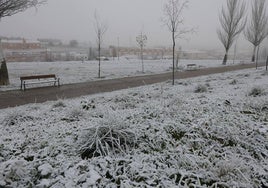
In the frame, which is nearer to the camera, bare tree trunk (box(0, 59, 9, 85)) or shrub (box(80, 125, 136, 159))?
shrub (box(80, 125, 136, 159))

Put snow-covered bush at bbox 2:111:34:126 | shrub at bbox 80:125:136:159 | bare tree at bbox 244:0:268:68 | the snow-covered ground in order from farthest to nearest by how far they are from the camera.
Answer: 1. bare tree at bbox 244:0:268:68
2. the snow-covered ground
3. snow-covered bush at bbox 2:111:34:126
4. shrub at bbox 80:125:136:159

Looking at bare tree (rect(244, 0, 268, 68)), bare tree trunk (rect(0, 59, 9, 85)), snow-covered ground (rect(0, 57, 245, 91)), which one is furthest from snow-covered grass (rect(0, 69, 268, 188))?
bare tree (rect(244, 0, 268, 68))

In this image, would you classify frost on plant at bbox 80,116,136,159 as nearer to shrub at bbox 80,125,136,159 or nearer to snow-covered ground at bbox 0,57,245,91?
shrub at bbox 80,125,136,159

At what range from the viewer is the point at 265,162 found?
3176 mm

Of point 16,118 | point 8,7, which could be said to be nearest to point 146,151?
point 16,118

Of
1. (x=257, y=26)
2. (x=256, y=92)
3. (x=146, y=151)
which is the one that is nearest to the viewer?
(x=146, y=151)

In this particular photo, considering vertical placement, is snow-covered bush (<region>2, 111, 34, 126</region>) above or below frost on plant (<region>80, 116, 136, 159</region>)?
below

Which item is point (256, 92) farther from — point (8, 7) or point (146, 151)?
point (8, 7)

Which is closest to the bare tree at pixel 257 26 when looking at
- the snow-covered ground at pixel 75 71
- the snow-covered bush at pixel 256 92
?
the snow-covered ground at pixel 75 71

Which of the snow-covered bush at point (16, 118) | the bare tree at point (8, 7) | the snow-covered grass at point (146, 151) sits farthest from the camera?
the bare tree at point (8, 7)


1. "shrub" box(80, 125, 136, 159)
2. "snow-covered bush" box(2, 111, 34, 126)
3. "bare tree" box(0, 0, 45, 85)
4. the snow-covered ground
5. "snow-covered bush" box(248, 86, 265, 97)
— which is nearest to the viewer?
"shrub" box(80, 125, 136, 159)

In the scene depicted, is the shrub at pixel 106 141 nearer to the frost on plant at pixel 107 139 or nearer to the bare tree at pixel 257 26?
the frost on plant at pixel 107 139

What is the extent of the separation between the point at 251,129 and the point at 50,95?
8.93 m

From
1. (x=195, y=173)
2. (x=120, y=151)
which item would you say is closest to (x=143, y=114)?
(x=120, y=151)
